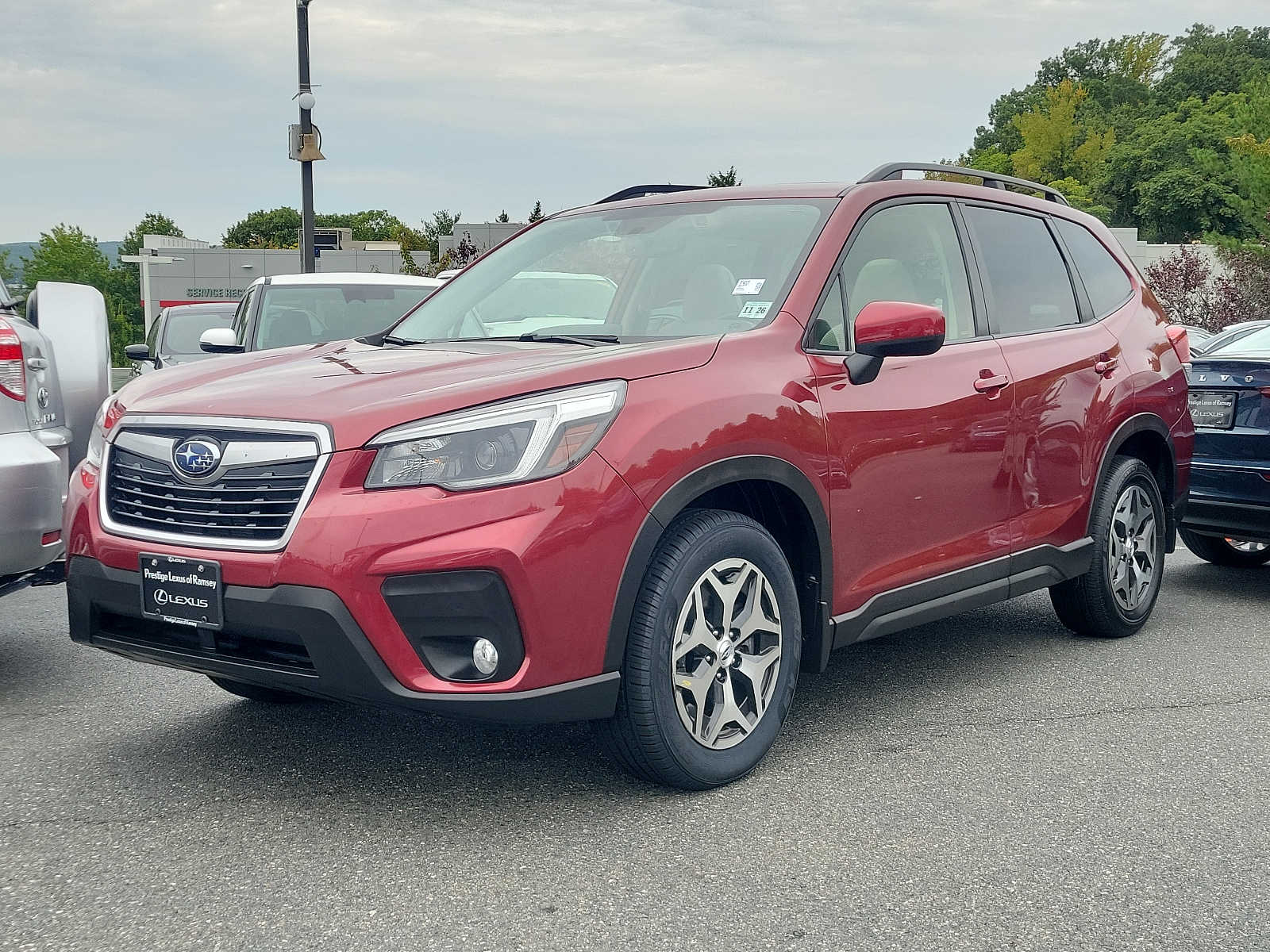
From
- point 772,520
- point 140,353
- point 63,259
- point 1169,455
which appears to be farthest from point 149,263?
point 772,520

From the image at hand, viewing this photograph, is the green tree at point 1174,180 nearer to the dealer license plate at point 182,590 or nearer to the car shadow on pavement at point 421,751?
the car shadow on pavement at point 421,751

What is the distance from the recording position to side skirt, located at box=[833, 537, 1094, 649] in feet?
14.4

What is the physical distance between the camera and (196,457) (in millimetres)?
3559

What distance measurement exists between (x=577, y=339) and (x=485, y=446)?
950 mm

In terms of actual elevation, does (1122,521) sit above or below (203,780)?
above

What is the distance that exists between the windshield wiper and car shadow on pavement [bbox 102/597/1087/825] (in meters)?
1.23

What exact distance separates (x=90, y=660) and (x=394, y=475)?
106 inches

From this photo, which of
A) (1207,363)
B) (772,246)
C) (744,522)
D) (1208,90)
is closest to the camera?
(744,522)

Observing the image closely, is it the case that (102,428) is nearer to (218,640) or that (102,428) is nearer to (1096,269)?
(218,640)

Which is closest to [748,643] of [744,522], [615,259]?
[744,522]

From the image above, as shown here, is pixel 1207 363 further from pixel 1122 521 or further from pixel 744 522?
pixel 744 522

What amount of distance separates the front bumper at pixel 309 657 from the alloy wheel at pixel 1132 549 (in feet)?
10.2

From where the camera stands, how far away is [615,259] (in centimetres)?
484

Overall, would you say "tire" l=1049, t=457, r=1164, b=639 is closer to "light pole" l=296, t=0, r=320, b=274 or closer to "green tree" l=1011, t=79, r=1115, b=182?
"light pole" l=296, t=0, r=320, b=274
